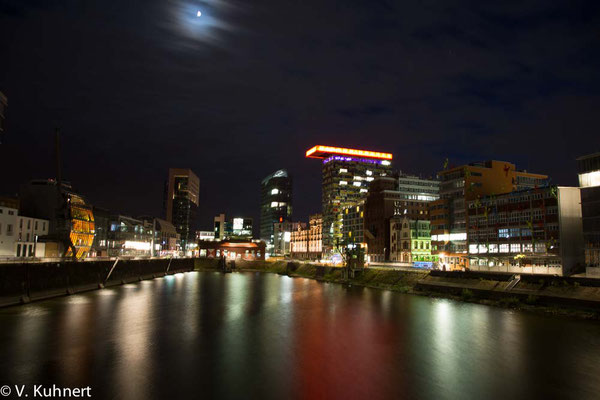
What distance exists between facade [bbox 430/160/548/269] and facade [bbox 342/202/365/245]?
181 feet

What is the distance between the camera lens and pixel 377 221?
6117 inches

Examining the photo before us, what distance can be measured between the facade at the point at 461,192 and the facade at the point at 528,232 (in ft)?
11.7

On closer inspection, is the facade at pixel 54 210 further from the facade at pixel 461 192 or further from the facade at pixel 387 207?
the facade at pixel 461 192

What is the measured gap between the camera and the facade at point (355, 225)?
176 m

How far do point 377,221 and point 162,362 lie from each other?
427ft

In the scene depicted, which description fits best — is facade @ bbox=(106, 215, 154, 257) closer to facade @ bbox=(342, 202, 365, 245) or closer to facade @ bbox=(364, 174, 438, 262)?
facade @ bbox=(342, 202, 365, 245)

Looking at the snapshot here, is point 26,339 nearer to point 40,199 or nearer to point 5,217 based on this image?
point 5,217

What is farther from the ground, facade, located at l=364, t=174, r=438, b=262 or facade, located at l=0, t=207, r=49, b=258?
facade, located at l=364, t=174, r=438, b=262

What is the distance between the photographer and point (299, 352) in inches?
1442

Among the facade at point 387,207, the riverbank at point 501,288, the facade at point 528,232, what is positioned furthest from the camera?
the facade at point 387,207

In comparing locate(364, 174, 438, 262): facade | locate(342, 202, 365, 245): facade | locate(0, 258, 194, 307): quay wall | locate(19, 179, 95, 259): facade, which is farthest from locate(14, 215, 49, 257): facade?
locate(342, 202, 365, 245): facade

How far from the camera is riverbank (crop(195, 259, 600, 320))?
5141 centimetres

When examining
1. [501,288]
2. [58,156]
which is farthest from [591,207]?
[58,156]

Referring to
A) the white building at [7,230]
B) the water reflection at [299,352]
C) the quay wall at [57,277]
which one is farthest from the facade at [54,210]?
the water reflection at [299,352]
